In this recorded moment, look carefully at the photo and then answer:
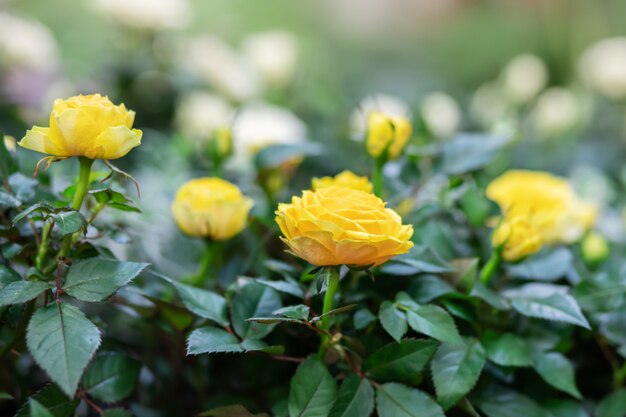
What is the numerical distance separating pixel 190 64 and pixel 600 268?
862 millimetres

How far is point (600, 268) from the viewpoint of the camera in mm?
603

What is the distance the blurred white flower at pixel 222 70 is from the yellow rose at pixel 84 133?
2.43ft

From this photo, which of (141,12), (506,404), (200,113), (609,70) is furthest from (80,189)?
(609,70)

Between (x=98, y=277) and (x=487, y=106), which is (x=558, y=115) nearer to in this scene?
(x=487, y=106)

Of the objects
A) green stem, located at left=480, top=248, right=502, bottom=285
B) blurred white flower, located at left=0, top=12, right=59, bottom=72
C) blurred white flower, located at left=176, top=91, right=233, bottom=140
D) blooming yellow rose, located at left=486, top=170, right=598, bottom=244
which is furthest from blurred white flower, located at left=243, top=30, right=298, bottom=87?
green stem, located at left=480, top=248, right=502, bottom=285

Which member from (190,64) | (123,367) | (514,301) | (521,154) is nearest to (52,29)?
(190,64)

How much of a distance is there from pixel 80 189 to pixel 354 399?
0.24m

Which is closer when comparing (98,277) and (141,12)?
(98,277)

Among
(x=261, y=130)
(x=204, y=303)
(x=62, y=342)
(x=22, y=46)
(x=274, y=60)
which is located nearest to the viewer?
(x=62, y=342)

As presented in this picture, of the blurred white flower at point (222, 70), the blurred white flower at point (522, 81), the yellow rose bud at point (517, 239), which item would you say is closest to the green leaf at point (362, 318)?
the yellow rose bud at point (517, 239)

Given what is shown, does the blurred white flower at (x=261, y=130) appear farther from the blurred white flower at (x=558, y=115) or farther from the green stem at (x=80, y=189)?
the blurred white flower at (x=558, y=115)

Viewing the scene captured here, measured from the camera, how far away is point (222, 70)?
1127 mm

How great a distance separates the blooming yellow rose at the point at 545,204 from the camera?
0.57m

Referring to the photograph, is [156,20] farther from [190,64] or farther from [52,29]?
[52,29]
